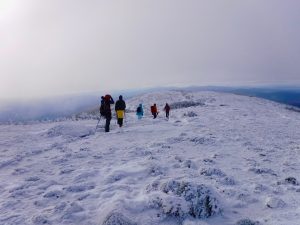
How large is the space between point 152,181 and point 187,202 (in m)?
1.97

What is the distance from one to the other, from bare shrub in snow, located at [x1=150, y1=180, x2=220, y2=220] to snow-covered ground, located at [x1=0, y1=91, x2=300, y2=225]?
0.03 m

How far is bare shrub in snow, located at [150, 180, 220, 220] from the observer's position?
8.77 m

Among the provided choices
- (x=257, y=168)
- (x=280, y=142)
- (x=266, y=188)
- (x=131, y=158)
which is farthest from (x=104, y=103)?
(x=266, y=188)

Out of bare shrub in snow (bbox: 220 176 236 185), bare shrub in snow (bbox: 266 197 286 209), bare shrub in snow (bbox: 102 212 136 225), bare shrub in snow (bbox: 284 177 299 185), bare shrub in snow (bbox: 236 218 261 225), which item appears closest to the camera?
bare shrub in snow (bbox: 102 212 136 225)

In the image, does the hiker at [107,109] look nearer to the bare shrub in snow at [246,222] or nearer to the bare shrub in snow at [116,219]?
the bare shrub in snow at [116,219]

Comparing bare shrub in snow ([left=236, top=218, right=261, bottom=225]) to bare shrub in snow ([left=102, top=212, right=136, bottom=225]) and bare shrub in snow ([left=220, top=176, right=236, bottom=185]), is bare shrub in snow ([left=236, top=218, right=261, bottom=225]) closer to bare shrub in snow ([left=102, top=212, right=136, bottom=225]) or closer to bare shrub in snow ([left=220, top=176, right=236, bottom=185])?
bare shrub in snow ([left=102, top=212, right=136, bottom=225])

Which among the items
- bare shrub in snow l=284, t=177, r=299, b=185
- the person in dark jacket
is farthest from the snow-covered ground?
the person in dark jacket

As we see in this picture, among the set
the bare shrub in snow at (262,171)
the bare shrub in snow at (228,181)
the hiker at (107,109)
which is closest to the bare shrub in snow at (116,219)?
the bare shrub in snow at (228,181)

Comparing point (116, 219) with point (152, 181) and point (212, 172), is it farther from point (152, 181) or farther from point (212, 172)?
point (212, 172)

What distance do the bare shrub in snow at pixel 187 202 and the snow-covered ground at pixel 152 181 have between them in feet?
0.09

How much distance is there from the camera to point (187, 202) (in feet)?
29.9

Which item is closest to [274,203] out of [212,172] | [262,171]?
[212,172]

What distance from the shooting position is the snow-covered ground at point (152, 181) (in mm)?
8719

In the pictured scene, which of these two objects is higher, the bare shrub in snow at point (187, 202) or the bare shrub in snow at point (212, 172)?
the bare shrub in snow at point (187, 202)
